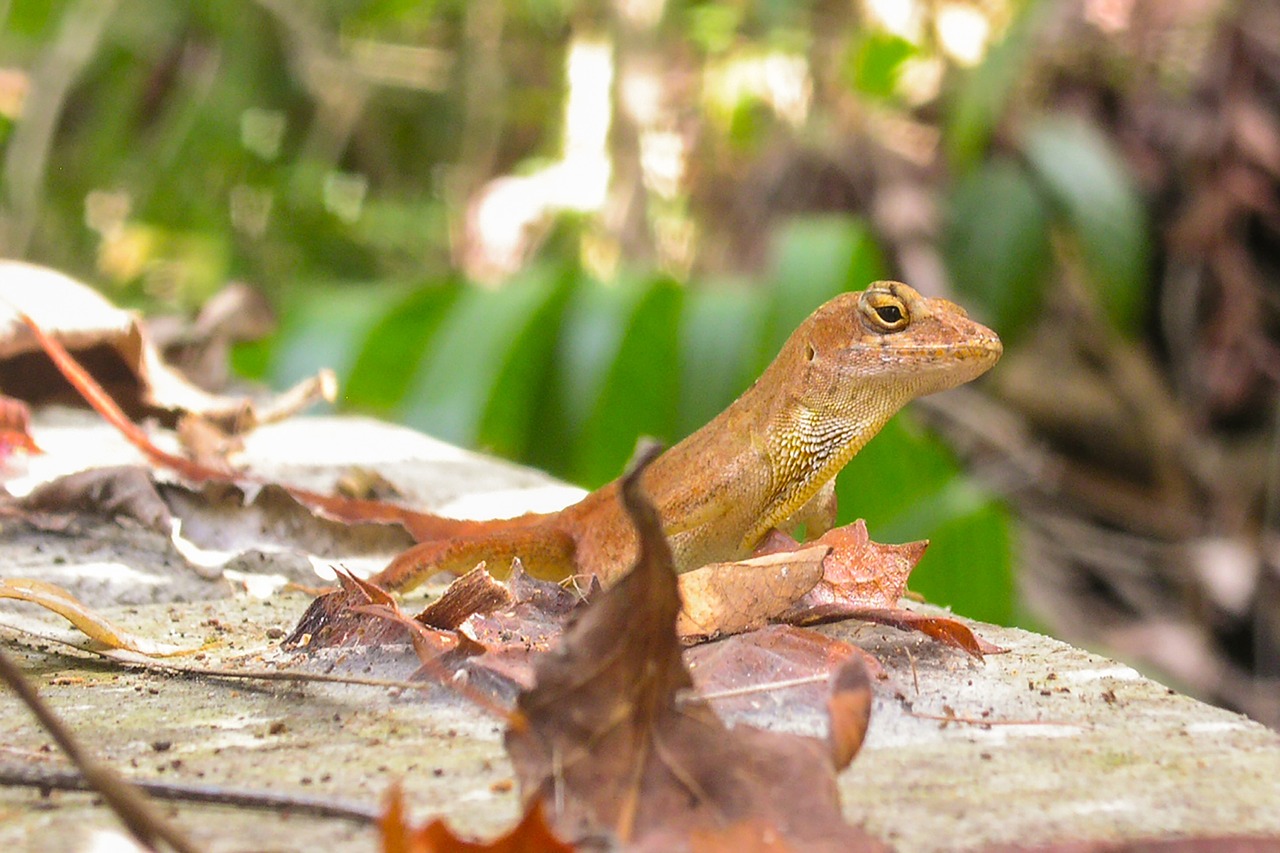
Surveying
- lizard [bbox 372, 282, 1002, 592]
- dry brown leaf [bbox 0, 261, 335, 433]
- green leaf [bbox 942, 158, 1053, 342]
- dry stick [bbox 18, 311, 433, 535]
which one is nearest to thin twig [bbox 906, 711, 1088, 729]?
lizard [bbox 372, 282, 1002, 592]

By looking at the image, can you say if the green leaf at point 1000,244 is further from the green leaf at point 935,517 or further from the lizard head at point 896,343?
the lizard head at point 896,343

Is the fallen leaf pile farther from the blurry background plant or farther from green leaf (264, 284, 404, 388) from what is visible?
the blurry background plant

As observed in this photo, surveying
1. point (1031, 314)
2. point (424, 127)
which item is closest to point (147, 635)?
point (1031, 314)

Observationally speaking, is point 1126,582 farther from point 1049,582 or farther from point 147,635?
point 147,635

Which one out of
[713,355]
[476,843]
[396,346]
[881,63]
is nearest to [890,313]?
[476,843]

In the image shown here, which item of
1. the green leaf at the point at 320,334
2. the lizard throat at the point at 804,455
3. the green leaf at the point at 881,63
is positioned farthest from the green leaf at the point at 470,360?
the green leaf at the point at 881,63

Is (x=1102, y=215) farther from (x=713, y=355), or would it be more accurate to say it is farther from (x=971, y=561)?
(x=971, y=561)
